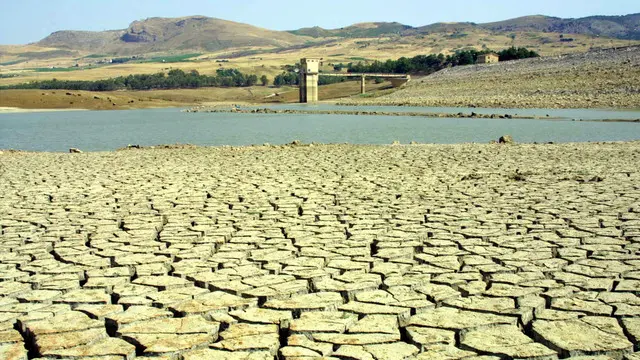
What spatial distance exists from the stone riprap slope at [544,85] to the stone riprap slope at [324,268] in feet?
109

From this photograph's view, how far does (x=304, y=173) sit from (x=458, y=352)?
8.15m

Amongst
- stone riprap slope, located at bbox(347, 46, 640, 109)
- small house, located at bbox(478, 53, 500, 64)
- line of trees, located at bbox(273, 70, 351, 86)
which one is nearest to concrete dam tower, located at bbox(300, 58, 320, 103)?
stone riprap slope, located at bbox(347, 46, 640, 109)

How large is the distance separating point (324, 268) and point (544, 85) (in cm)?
4591

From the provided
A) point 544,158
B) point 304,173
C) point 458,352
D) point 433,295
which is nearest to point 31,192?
point 304,173

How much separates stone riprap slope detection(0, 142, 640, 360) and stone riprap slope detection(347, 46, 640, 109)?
33127 millimetres

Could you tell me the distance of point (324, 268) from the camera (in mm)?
5508

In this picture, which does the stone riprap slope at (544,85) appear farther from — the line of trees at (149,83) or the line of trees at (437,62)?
the line of trees at (149,83)

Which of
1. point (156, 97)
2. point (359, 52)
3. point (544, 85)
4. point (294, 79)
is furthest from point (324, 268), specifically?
point (359, 52)

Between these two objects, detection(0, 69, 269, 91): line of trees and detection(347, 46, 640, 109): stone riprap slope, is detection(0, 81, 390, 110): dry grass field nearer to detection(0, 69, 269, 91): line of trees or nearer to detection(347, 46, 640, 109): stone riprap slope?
detection(0, 69, 269, 91): line of trees

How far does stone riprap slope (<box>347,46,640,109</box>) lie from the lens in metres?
41.8

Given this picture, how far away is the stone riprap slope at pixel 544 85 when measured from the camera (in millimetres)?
41831

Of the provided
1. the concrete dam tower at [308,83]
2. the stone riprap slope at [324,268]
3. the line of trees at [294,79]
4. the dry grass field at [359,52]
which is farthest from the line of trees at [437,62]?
the stone riprap slope at [324,268]

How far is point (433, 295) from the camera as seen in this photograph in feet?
15.6

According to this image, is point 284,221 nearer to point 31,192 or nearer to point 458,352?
point 458,352
